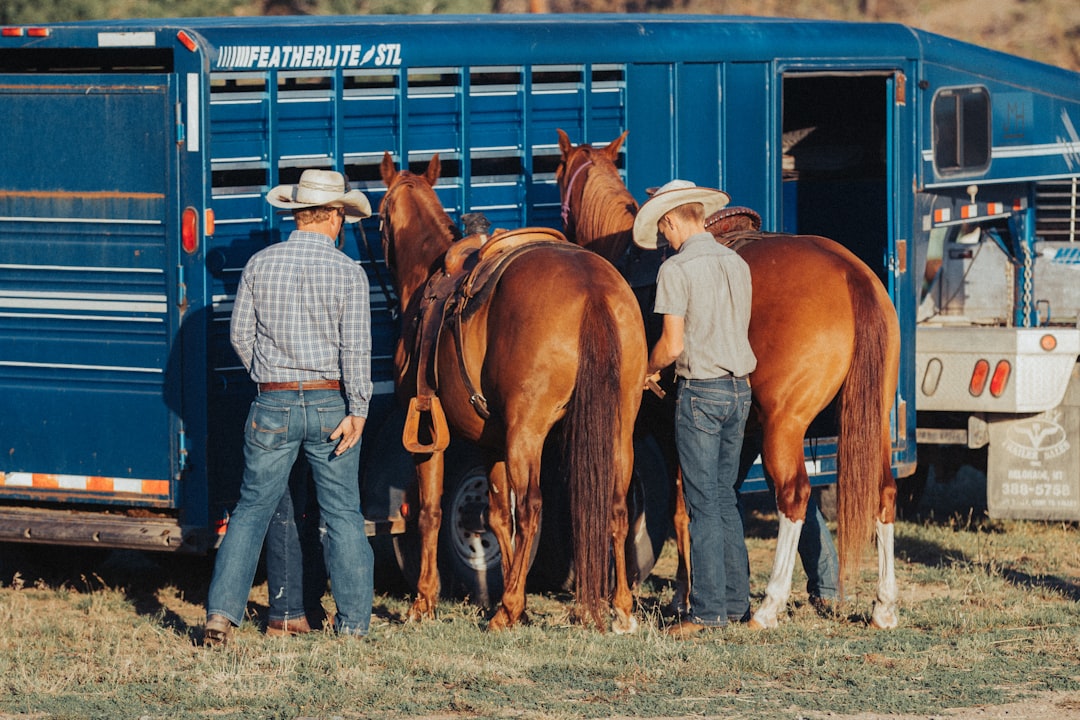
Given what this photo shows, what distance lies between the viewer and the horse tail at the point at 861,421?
717 cm

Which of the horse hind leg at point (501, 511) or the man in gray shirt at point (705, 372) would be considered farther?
the horse hind leg at point (501, 511)

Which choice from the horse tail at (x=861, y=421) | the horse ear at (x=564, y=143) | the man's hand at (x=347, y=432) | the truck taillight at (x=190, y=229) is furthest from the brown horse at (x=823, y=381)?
the truck taillight at (x=190, y=229)

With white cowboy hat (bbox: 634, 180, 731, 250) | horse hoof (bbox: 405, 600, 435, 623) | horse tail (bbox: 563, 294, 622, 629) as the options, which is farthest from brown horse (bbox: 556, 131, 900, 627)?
horse hoof (bbox: 405, 600, 435, 623)

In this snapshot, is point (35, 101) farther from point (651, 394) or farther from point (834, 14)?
point (834, 14)

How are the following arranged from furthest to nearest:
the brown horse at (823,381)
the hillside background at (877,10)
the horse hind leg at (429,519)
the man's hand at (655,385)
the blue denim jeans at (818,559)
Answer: the hillside background at (877,10), the blue denim jeans at (818,559), the horse hind leg at (429,519), the man's hand at (655,385), the brown horse at (823,381)

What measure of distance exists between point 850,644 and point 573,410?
161 centimetres

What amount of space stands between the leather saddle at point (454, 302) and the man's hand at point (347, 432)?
0.48m

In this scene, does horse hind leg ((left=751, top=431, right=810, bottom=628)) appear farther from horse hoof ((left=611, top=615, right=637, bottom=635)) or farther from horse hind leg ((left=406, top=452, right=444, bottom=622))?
horse hind leg ((left=406, top=452, right=444, bottom=622))

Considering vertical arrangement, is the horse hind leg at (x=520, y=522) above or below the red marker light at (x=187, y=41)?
below

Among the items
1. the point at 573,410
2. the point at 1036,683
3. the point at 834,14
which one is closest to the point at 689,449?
the point at 573,410

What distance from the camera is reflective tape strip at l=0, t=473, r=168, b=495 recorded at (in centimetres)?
747

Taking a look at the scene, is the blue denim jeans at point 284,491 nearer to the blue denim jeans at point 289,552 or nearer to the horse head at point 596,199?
the blue denim jeans at point 289,552

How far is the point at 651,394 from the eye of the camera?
788 cm

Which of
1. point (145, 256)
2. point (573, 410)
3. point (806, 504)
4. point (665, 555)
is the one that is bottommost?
point (665, 555)
